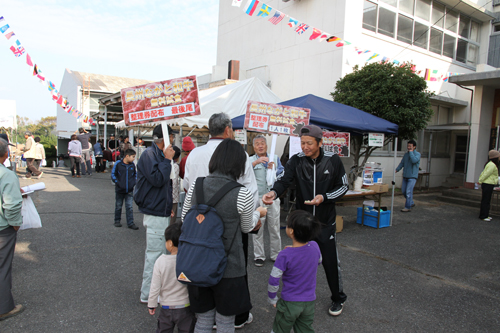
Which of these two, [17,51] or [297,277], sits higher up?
[17,51]

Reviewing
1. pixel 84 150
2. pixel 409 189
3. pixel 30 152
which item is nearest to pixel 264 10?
pixel 409 189

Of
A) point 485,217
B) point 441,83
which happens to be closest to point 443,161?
point 441,83

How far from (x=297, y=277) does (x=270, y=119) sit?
3074 millimetres

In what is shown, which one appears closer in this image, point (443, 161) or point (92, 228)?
point (92, 228)

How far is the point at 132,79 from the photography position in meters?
32.5

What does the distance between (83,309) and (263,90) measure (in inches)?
336

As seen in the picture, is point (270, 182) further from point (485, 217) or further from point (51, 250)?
point (485, 217)

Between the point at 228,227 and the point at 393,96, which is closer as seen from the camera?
the point at 228,227

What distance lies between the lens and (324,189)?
10.3 feet

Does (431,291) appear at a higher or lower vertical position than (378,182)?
lower

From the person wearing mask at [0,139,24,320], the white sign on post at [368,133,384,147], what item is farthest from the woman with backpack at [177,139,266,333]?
the white sign on post at [368,133,384,147]

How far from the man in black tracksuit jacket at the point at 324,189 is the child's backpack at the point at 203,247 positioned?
1.16 meters

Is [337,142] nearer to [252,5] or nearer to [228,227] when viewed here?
[252,5]

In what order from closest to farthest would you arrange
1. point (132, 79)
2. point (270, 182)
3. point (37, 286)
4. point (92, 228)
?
point (37, 286), point (270, 182), point (92, 228), point (132, 79)
